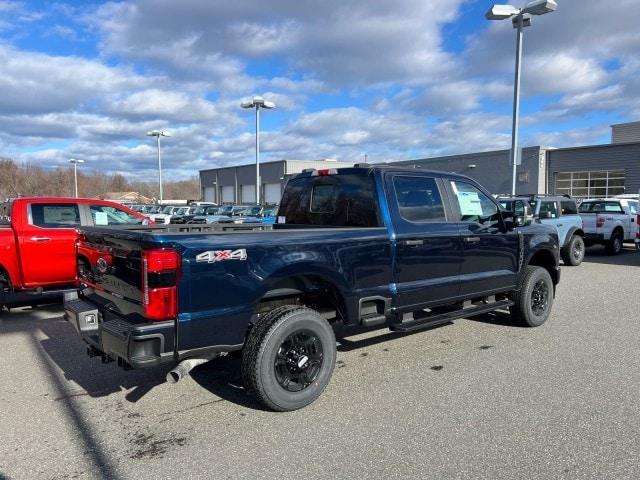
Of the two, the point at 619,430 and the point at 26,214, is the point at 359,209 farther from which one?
the point at 26,214

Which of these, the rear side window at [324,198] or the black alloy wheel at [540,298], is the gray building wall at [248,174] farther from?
the rear side window at [324,198]

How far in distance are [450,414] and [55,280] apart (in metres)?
6.07

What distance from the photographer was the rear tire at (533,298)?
6613 millimetres

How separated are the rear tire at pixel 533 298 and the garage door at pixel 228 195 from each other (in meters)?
59.7

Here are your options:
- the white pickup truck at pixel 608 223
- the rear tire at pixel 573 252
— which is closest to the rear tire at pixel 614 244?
the white pickup truck at pixel 608 223

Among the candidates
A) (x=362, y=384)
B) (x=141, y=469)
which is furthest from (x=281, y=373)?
(x=141, y=469)

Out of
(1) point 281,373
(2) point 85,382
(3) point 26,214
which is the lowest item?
(2) point 85,382

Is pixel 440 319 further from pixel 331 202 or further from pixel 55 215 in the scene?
pixel 55 215

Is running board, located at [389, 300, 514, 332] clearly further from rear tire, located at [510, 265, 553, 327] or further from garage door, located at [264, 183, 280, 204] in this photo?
garage door, located at [264, 183, 280, 204]

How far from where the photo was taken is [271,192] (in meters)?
57.8

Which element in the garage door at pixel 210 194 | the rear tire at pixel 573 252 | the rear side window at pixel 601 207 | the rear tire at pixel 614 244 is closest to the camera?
the rear tire at pixel 573 252

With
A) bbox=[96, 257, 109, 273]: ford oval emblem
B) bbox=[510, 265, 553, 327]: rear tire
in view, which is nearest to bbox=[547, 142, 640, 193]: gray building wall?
bbox=[510, 265, 553, 327]: rear tire

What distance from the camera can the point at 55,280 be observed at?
7.60 metres

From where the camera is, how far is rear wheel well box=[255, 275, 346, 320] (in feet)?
14.2
